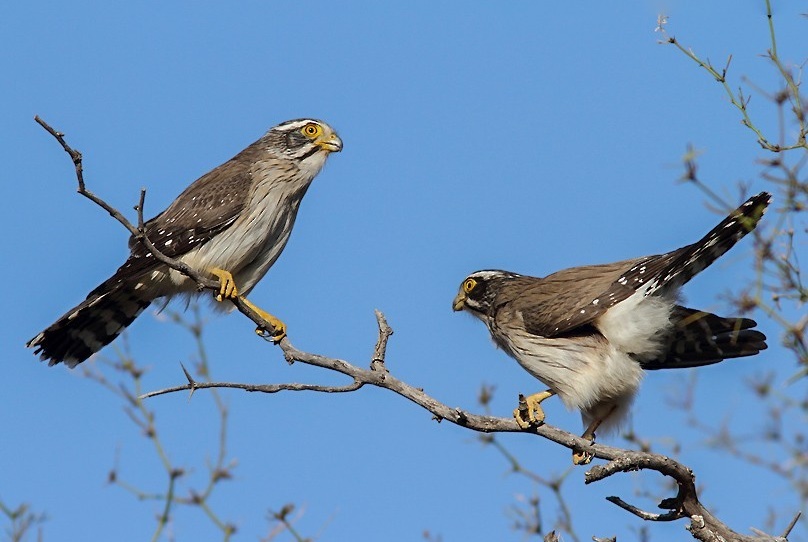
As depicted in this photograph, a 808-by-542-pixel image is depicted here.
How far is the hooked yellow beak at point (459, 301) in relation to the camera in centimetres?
799

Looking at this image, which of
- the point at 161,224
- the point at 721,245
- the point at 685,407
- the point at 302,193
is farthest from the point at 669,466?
the point at 161,224

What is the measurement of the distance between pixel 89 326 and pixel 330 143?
2.24m

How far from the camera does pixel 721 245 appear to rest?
605 centimetres

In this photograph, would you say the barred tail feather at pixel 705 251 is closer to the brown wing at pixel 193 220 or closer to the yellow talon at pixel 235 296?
the yellow talon at pixel 235 296

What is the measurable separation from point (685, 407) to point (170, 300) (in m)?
4.03

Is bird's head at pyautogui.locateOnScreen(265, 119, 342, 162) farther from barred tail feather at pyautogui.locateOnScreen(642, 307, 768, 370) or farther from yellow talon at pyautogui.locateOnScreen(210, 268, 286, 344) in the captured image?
barred tail feather at pyautogui.locateOnScreen(642, 307, 768, 370)

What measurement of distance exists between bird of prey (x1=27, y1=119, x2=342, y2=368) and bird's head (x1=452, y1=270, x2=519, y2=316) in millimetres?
1435

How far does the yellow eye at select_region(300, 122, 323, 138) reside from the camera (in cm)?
792

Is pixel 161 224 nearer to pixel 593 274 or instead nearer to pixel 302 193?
pixel 302 193

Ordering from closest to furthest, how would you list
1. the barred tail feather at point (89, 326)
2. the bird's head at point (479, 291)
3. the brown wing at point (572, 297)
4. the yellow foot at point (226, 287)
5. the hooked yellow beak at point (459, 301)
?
the brown wing at point (572, 297) → the yellow foot at point (226, 287) → the barred tail feather at point (89, 326) → the bird's head at point (479, 291) → the hooked yellow beak at point (459, 301)

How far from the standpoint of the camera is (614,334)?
6602 millimetres

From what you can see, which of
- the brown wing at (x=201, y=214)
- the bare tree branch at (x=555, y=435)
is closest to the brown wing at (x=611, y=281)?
the bare tree branch at (x=555, y=435)

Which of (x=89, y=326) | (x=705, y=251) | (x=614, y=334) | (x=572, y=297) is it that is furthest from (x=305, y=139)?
(x=705, y=251)

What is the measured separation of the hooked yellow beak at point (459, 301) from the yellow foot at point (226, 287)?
182cm
